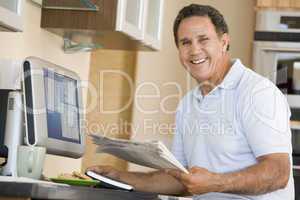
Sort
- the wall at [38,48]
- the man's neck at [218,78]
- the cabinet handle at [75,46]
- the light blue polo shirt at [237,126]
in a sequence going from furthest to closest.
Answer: the cabinet handle at [75,46]
the wall at [38,48]
the man's neck at [218,78]
the light blue polo shirt at [237,126]

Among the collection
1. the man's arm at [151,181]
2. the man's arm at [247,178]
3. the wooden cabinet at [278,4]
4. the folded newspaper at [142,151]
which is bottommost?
the man's arm at [151,181]

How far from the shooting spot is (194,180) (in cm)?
180

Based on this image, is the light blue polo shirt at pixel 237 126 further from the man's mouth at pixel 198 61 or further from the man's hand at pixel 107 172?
the man's hand at pixel 107 172

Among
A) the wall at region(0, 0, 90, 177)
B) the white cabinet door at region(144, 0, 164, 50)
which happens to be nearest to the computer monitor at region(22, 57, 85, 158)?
the wall at region(0, 0, 90, 177)

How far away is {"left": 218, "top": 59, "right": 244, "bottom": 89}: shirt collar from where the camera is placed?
226 centimetres

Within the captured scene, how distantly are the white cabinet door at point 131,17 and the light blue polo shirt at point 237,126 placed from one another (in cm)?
54

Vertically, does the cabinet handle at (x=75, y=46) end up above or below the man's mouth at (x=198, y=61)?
above

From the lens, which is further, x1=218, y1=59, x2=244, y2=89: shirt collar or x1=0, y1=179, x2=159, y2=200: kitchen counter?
x1=218, y1=59, x2=244, y2=89: shirt collar

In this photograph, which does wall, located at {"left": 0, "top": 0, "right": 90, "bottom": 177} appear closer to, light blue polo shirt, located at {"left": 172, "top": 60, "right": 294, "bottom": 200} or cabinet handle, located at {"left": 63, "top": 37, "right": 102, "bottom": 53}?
cabinet handle, located at {"left": 63, "top": 37, "right": 102, "bottom": 53}

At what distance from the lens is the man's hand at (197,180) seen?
5.91 ft

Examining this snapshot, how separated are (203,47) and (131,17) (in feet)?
2.09

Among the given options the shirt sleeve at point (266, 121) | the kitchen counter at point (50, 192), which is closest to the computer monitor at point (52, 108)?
the kitchen counter at point (50, 192)

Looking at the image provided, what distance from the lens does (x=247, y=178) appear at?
1.93 m

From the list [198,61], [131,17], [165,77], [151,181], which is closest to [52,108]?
[151,181]
